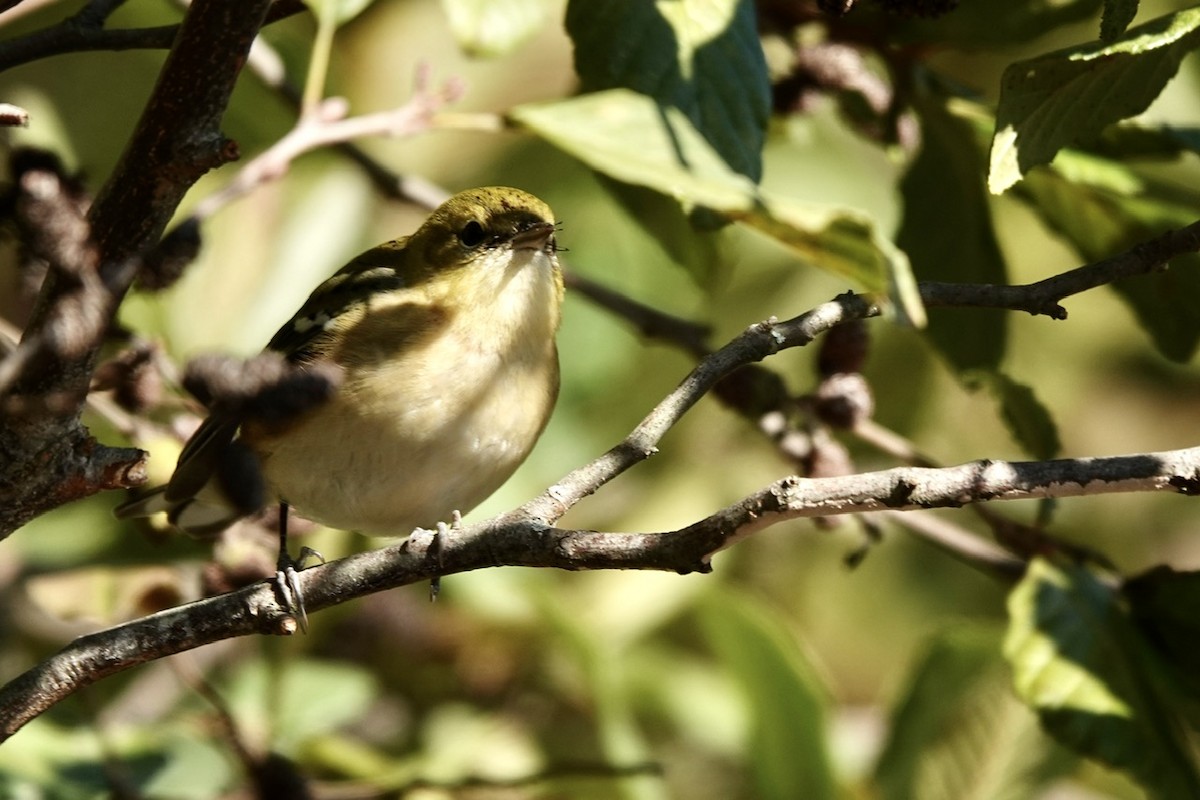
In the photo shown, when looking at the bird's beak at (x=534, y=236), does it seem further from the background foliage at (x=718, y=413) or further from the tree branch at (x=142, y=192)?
the tree branch at (x=142, y=192)

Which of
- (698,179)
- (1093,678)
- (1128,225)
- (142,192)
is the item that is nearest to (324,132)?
(698,179)

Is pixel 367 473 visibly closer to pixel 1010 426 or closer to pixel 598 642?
pixel 598 642

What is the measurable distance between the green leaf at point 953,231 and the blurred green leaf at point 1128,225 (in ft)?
0.44

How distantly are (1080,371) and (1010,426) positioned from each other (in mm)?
2253

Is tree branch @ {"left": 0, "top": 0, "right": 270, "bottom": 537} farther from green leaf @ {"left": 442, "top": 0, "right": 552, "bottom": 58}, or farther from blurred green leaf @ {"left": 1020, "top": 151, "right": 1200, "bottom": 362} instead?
blurred green leaf @ {"left": 1020, "top": 151, "right": 1200, "bottom": 362}

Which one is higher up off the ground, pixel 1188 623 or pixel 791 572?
pixel 791 572

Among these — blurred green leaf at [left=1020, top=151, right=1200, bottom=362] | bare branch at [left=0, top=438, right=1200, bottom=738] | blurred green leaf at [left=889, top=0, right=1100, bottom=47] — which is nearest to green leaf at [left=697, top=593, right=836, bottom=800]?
blurred green leaf at [left=1020, top=151, right=1200, bottom=362]

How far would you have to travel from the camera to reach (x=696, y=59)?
2.38 metres

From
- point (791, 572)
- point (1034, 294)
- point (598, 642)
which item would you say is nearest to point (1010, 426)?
point (1034, 294)

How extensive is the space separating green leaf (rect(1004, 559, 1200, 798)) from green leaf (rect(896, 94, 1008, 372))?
0.50 meters

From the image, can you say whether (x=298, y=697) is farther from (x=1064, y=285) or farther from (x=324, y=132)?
(x=1064, y=285)

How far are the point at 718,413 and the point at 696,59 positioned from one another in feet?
6.61

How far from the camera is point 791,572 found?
4.62 metres

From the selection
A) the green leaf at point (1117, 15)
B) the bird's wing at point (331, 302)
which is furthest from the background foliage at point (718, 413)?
the bird's wing at point (331, 302)
